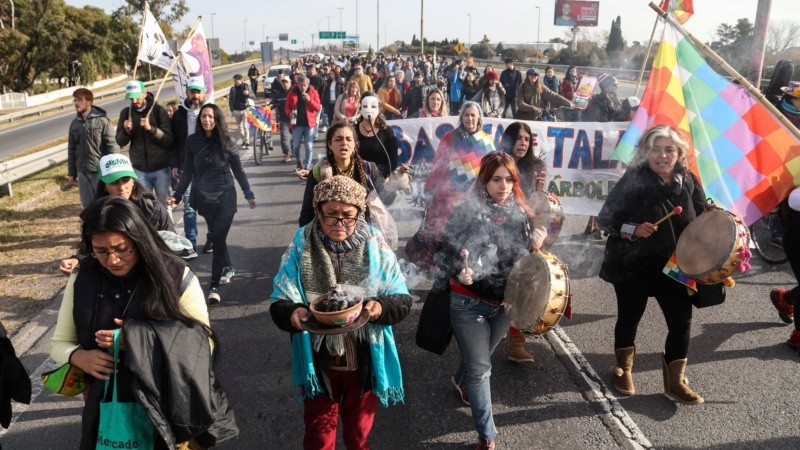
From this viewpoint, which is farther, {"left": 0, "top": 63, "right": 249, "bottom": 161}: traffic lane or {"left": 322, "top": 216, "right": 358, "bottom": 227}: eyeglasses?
{"left": 0, "top": 63, "right": 249, "bottom": 161}: traffic lane

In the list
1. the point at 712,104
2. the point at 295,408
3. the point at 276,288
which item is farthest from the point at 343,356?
the point at 712,104

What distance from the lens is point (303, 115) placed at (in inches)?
439

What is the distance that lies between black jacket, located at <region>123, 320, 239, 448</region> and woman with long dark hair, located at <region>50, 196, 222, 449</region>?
0.22 ft

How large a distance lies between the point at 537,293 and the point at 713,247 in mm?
1184

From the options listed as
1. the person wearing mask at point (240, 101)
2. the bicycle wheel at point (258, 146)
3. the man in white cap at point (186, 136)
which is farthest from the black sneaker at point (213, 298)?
the person wearing mask at point (240, 101)

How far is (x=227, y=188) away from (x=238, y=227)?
8.32 ft

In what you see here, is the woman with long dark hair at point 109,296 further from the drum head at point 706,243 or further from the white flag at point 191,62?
the white flag at point 191,62

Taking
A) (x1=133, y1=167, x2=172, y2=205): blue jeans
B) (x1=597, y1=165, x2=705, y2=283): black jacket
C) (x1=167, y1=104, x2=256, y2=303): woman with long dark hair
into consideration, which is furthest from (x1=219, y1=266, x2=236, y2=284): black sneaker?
(x1=597, y1=165, x2=705, y2=283): black jacket

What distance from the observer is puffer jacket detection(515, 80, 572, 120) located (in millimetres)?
11685

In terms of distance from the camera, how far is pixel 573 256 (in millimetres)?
7156

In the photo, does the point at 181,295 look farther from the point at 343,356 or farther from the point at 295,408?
the point at 295,408

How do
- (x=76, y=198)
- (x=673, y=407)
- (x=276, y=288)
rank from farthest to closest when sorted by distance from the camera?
(x=76, y=198), (x=673, y=407), (x=276, y=288)

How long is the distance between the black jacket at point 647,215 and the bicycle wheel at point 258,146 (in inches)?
385

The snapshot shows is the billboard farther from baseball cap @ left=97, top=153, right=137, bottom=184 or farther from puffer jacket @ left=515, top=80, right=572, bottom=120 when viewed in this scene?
baseball cap @ left=97, top=153, right=137, bottom=184
